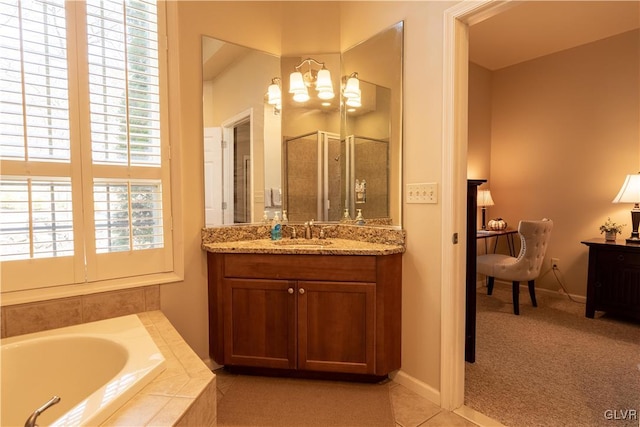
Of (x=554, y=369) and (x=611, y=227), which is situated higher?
(x=611, y=227)

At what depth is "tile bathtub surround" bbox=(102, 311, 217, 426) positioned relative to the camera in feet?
3.15

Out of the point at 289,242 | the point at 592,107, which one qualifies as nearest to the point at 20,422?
the point at 289,242

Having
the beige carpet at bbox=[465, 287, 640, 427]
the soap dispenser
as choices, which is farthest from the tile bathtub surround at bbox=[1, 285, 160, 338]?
the beige carpet at bbox=[465, 287, 640, 427]

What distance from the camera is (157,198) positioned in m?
1.96

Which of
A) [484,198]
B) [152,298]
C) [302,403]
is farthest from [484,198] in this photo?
[152,298]

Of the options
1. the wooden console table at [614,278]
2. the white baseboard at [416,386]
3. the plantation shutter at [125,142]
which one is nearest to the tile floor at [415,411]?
the white baseboard at [416,386]

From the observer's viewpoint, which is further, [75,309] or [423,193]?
[423,193]

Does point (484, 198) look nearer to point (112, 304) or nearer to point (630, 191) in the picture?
point (630, 191)

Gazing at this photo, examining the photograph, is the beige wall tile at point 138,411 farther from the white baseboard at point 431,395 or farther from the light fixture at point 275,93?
the light fixture at point 275,93

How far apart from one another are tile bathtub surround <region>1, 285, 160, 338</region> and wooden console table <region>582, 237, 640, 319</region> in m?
3.83

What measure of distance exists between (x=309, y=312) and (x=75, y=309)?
1.24 meters

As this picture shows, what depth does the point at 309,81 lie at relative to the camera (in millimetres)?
2561

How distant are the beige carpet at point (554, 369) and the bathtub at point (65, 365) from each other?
1740mm

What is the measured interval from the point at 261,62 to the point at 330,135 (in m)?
0.74
